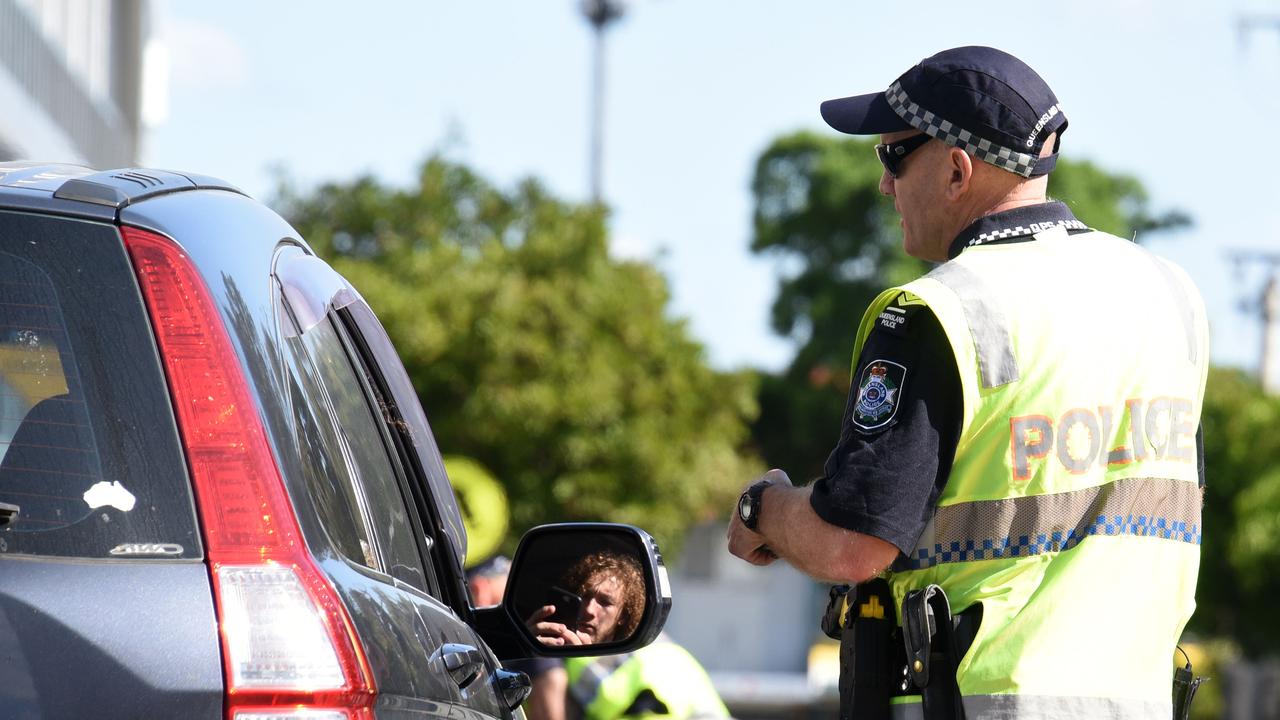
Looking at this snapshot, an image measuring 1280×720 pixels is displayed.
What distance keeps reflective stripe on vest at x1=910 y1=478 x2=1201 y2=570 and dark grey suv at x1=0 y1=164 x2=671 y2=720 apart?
35.9 inches

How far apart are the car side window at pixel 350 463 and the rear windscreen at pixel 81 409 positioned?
0.20m

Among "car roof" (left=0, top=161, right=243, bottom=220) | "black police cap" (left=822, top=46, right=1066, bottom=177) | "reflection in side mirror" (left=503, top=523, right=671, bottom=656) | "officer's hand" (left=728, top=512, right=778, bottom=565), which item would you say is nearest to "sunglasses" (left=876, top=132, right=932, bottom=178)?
"black police cap" (left=822, top=46, right=1066, bottom=177)

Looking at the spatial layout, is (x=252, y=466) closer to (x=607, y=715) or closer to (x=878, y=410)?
(x=878, y=410)

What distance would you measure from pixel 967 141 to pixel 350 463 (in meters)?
1.29

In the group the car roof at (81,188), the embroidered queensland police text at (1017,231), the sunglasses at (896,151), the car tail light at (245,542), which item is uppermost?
the sunglasses at (896,151)

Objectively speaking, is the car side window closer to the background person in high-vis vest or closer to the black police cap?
the background person in high-vis vest

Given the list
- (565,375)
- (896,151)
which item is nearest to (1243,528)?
(565,375)

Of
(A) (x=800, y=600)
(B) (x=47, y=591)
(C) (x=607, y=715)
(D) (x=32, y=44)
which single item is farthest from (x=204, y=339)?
(A) (x=800, y=600)

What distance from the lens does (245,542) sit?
1824mm

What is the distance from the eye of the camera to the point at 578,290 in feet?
69.6

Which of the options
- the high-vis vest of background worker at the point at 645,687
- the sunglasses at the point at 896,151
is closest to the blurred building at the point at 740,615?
the high-vis vest of background worker at the point at 645,687

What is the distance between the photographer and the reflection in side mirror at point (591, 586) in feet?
9.09

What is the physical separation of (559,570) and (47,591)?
1196mm

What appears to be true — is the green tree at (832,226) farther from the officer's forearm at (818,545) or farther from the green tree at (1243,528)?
the officer's forearm at (818,545)
